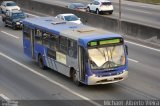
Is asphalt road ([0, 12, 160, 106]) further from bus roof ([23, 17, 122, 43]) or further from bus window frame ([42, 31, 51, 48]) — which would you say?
bus roof ([23, 17, 122, 43])

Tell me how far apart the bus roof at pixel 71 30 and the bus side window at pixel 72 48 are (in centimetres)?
23

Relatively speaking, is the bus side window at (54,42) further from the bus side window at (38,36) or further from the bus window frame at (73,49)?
the bus side window at (38,36)

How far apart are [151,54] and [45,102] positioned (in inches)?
446

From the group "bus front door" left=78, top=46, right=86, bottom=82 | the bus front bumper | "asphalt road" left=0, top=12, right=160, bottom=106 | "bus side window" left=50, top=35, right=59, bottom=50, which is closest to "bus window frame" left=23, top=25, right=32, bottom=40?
"asphalt road" left=0, top=12, right=160, bottom=106

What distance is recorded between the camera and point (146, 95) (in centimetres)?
1955

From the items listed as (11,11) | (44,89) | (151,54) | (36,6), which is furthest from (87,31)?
(36,6)

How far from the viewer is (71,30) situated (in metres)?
22.8

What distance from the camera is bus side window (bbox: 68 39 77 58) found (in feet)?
70.0

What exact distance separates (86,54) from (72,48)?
1.33m

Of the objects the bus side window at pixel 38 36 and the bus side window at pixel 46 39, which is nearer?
the bus side window at pixel 46 39

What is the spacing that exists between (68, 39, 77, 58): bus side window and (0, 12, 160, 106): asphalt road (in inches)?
54.1

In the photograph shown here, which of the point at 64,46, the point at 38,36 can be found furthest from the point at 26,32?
the point at 64,46

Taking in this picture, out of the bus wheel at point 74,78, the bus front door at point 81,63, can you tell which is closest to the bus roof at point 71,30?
the bus front door at point 81,63

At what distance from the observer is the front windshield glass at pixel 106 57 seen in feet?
67.1
